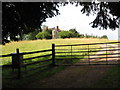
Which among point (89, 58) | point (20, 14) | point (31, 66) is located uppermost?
point (20, 14)

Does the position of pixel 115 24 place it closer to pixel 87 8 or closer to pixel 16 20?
pixel 87 8

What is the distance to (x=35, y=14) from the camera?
991cm

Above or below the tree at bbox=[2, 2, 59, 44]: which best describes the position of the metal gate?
below

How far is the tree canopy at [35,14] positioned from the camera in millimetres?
9367

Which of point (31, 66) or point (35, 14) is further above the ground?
point (35, 14)

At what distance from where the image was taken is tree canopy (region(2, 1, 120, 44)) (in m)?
9.37

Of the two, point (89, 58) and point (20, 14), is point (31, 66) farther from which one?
point (20, 14)

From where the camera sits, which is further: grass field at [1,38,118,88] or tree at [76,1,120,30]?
tree at [76,1,120,30]

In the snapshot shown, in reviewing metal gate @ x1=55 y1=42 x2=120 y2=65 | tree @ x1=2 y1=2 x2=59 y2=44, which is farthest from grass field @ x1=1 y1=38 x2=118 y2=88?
tree @ x1=2 y1=2 x2=59 y2=44

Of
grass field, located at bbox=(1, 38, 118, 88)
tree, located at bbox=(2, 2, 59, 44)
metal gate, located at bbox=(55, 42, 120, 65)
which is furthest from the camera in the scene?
metal gate, located at bbox=(55, 42, 120, 65)

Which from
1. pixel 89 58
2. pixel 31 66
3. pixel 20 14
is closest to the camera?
pixel 20 14

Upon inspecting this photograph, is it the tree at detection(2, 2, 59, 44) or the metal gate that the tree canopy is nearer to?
the tree at detection(2, 2, 59, 44)

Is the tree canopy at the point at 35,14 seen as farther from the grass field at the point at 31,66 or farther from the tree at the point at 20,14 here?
the grass field at the point at 31,66

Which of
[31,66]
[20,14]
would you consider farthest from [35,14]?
[31,66]
